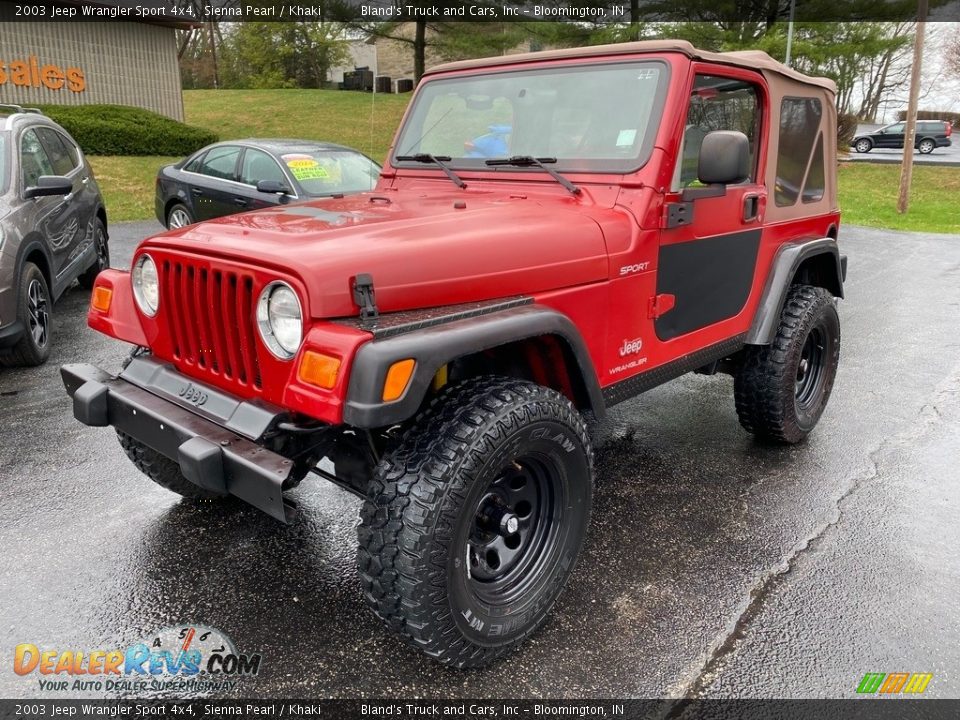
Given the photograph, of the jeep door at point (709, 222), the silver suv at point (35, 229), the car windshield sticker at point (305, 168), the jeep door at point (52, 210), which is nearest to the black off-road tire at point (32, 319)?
the silver suv at point (35, 229)

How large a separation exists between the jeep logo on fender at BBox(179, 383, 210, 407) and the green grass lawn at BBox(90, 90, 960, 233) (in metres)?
7.23

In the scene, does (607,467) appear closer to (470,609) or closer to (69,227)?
(470,609)

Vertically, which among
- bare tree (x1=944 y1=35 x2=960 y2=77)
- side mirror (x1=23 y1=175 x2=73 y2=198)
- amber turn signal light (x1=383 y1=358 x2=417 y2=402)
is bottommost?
amber turn signal light (x1=383 y1=358 x2=417 y2=402)

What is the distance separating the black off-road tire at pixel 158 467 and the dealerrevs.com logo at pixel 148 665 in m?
0.68

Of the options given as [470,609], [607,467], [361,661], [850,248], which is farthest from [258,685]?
[850,248]

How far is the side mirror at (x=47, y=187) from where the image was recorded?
5328mm

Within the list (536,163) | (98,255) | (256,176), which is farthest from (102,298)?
(256,176)

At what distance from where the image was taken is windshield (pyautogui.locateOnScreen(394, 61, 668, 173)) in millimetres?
3055

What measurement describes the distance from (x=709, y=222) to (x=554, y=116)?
0.84 m

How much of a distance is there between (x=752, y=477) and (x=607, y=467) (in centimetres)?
76

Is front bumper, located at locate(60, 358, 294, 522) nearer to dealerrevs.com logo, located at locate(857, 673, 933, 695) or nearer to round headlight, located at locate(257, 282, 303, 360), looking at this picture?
round headlight, located at locate(257, 282, 303, 360)

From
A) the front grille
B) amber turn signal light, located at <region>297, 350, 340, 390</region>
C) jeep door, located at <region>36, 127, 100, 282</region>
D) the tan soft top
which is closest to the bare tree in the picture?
the tan soft top

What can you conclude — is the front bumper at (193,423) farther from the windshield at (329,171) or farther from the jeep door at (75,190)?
the windshield at (329,171)

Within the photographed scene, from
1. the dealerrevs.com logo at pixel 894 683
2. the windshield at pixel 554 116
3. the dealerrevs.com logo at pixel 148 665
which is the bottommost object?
the dealerrevs.com logo at pixel 148 665
